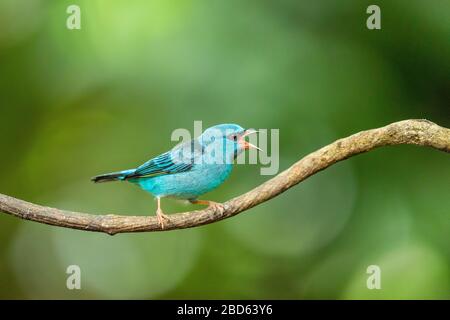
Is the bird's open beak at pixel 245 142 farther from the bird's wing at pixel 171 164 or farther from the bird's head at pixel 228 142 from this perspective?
the bird's wing at pixel 171 164

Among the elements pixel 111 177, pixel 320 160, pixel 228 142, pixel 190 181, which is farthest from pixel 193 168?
pixel 320 160

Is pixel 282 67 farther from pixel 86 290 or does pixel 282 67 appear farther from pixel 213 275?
pixel 86 290

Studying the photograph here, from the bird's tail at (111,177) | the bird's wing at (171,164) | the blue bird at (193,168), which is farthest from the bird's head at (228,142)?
the bird's tail at (111,177)

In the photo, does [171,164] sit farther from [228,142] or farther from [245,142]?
[245,142]

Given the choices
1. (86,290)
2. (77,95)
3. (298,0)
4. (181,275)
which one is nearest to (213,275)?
(181,275)

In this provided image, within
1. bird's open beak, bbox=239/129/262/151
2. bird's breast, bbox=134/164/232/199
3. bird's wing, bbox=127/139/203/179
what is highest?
bird's open beak, bbox=239/129/262/151

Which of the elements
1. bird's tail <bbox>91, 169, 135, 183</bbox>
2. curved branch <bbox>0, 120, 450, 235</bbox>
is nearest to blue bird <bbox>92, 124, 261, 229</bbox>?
bird's tail <bbox>91, 169, 135, 183</bbox>

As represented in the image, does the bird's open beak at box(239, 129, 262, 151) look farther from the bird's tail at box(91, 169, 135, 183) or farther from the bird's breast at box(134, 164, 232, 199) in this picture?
the bird's tail at box(91, 169, 135, 183)

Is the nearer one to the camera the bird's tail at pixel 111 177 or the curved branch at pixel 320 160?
the curved branch at pixel 320 160
